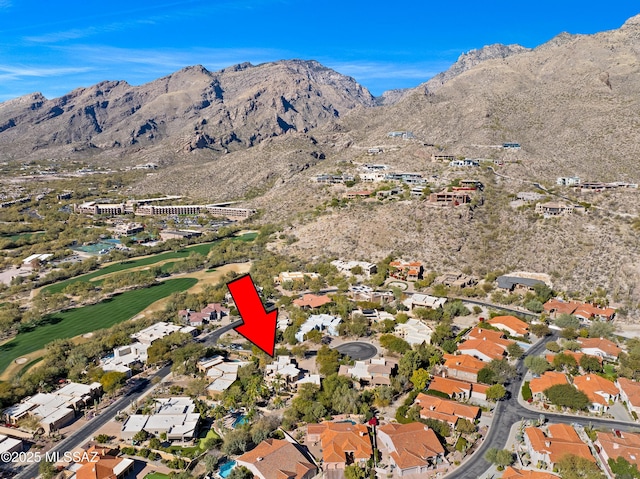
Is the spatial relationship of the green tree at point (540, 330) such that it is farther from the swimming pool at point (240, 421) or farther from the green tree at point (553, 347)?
the swimming pool at point (240, 421)

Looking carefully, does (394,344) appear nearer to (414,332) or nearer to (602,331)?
(414,332)

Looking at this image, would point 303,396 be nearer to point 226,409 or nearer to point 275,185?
point 226,409

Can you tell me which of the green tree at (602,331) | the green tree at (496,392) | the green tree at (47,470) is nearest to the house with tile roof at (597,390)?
the green tree at (496,392)

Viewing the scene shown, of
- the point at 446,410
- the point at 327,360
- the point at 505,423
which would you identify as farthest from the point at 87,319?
the point at 505,423

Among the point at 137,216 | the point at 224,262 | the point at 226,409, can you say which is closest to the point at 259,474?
the point at 226,409

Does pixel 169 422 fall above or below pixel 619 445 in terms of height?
above

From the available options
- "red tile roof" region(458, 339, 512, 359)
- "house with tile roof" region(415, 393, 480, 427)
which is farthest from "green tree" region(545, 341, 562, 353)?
"house with tile roof" region(415, 393, 480, 427)

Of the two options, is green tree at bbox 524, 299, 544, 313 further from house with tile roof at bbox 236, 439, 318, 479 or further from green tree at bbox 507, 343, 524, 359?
house with tile roof at bbox 236, 439, 318, 479
